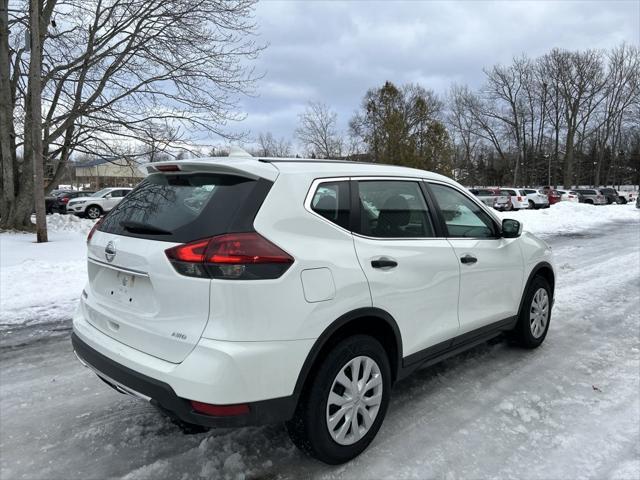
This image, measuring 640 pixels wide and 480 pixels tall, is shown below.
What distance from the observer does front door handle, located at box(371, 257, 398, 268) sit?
271 cm

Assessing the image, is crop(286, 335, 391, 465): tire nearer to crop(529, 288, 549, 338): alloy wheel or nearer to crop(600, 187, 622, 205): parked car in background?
crop(529, 288, 549, 338): alloy wheel

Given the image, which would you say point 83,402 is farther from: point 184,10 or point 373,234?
point 184,10

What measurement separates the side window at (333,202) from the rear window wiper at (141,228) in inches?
32.8

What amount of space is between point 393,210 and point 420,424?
1469 mm

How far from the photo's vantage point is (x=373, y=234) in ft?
9.27

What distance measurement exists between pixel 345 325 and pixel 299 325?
1.22ft

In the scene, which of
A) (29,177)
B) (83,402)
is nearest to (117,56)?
(29,177)

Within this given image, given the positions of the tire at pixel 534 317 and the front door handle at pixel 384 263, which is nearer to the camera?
the front door handle at pixel 384 263

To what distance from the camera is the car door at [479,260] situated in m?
3.45

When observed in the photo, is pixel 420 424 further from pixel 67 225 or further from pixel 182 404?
pixel 67 225

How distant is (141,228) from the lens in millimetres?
2576

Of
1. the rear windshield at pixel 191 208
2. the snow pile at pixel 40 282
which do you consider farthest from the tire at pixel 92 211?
the rear windshield at pixel 191 208

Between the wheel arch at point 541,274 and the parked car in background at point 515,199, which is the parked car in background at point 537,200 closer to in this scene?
the parked car in background at point 515,199

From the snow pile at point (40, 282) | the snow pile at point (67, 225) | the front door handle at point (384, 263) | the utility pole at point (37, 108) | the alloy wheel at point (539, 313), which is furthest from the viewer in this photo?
the snow pile at point (67, 225)
